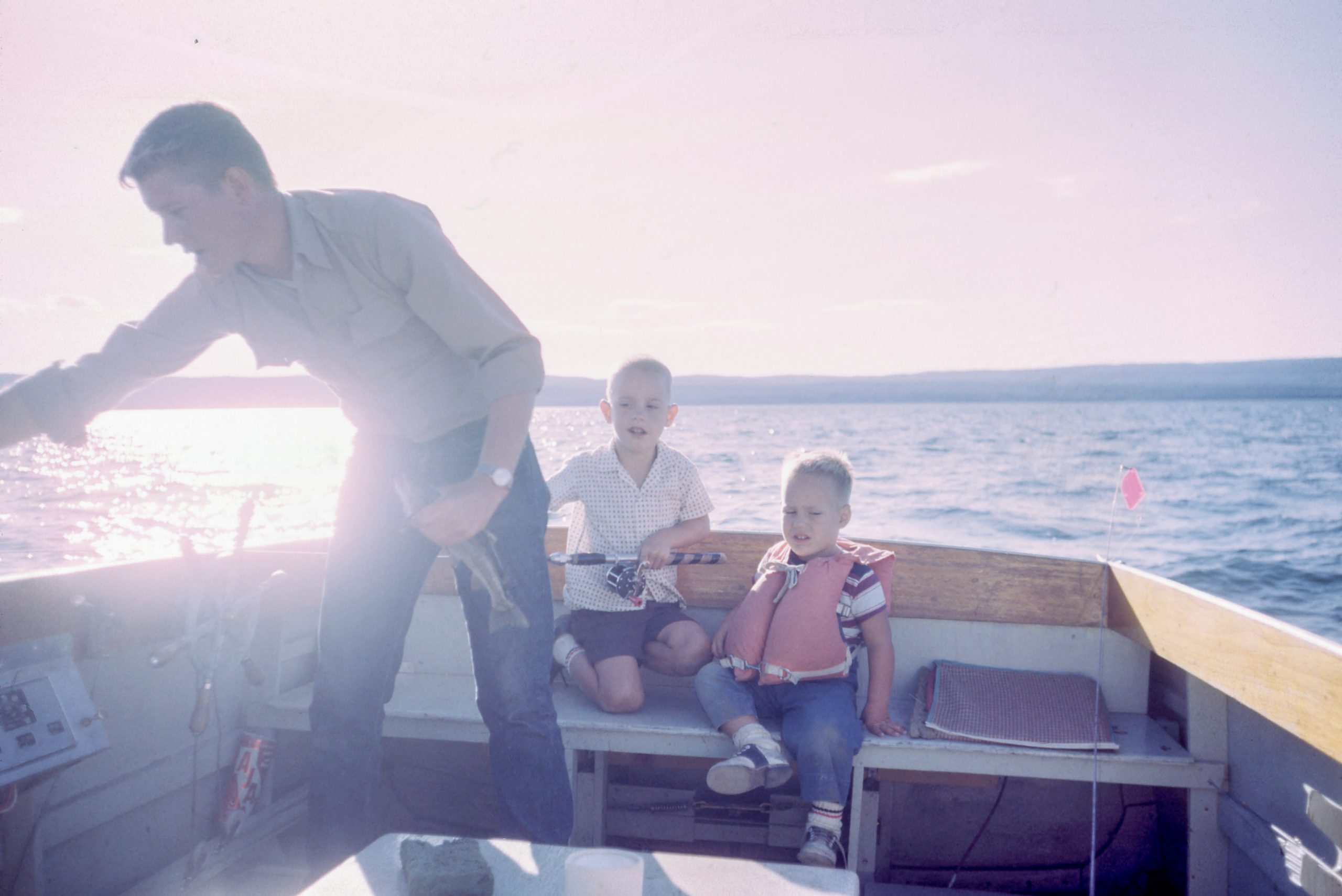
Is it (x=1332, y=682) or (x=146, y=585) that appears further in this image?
(x=146, y=585)

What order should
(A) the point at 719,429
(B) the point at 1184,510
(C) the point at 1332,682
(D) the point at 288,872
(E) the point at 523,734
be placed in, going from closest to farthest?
(C) the point at 1332,682 < (E) the point at 523,734 < (D) the point at 288,872 < (B) the point at 1184,510 < (A) the point at 719,429

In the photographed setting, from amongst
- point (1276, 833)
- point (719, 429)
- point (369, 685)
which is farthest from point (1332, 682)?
point (719, 429)

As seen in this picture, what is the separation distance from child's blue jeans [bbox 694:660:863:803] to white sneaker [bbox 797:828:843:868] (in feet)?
0.24

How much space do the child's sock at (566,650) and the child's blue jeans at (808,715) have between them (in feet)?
1.28

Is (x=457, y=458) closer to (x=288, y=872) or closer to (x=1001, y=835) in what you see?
(x=288, y=872)

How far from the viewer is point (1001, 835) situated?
282cm

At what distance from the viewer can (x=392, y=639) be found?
76.0 inches

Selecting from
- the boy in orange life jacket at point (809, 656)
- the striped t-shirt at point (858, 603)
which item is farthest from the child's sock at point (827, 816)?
the striped t-shirt at point (858, 603)

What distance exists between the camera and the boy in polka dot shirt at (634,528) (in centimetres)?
275

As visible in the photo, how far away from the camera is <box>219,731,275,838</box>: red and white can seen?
2438mm

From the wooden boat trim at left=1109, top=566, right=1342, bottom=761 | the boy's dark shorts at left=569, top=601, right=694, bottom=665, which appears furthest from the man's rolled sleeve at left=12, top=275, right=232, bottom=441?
the wooden boat trim at left=1109, top=566, right=1342, bottom=761

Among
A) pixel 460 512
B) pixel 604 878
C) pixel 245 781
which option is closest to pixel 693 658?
pixel 245 781

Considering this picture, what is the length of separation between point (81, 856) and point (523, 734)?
42.9 inches

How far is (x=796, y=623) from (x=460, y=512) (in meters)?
1.32
